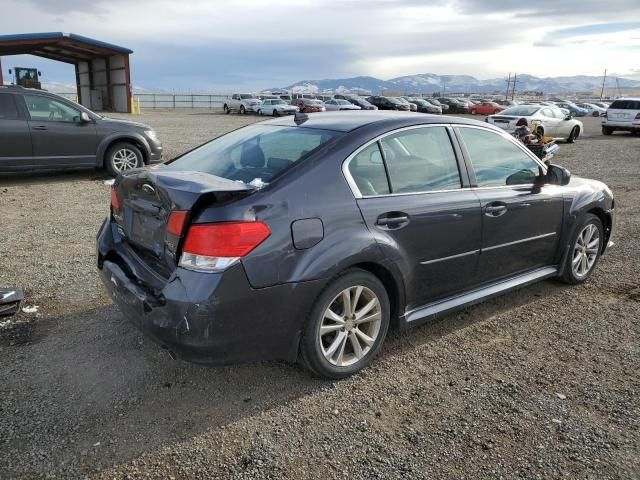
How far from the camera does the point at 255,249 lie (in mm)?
2812

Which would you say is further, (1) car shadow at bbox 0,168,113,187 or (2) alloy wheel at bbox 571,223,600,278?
(1) car shadow at bbox 0,168,113,187

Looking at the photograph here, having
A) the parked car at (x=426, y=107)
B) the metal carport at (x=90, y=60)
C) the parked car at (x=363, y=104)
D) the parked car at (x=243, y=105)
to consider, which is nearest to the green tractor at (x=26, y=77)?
the metal carport at (x=90, y=60)

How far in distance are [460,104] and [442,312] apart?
49249mm

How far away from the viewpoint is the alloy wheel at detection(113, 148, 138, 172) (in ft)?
34.0

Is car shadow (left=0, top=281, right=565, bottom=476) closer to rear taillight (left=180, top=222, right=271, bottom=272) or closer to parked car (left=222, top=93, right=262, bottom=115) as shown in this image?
rear taillight (left=180, top=222, right=271, bottom=272)

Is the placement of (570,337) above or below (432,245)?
below

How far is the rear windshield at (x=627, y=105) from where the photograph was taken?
2261 cm

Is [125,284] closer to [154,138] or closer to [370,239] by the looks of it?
[370,239]

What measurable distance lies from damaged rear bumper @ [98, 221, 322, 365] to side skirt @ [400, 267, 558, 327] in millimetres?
945

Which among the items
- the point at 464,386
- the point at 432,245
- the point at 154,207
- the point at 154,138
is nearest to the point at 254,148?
the point at 154,207

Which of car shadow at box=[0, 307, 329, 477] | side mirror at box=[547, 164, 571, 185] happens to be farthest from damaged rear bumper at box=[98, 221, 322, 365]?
side mirror at box=[547, 164, 571, 185]

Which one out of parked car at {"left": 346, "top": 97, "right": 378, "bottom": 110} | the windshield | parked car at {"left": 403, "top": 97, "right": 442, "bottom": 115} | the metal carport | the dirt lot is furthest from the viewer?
parked car at {"left": 403, "top": 97, "right": 442, "bottom": 115}

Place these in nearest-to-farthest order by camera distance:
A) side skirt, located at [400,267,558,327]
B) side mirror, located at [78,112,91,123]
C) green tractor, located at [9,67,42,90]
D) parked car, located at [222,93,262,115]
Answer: side skirt, located at [400,267,558,327]
side mirror, located at [78,112,91,123]
green tractor, located at [9,67,42,90]
parked car, located at [222,93,262,115]

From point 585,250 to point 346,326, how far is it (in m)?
2.93
